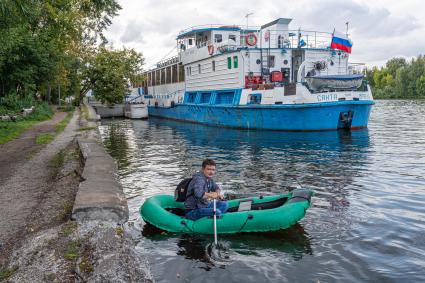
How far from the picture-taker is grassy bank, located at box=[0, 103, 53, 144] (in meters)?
18.1

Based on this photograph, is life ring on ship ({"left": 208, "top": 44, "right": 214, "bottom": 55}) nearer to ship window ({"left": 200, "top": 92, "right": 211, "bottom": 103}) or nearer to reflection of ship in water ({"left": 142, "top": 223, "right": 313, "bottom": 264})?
ship window ({"left": 200, "top": 92, "right": 211, "bottom": 103})

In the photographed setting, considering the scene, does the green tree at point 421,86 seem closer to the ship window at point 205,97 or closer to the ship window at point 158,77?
the ship window at point 158,77

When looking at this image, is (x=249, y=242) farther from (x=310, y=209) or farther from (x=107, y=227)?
(x=107, y=227)

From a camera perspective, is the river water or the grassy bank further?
the grassy bank

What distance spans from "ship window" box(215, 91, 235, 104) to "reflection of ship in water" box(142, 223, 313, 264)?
20.5 m

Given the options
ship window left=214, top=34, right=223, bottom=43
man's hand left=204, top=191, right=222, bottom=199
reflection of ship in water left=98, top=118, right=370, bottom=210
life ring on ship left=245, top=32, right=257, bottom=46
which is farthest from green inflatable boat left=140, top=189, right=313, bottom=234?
ship window left=214, top=34, right=223, bottom=43

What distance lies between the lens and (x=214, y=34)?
32469 mm

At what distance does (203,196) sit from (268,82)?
2031cm

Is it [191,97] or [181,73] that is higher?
[181,73]

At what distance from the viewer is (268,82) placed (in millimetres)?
27297

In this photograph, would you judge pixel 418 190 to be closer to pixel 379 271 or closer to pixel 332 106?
pixel 379 271

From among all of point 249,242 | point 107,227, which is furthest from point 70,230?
point 249,242

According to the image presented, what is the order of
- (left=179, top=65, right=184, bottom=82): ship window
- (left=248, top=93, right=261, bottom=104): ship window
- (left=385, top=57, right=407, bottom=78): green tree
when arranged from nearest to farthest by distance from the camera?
(left=248, top=93, right=261, bottom=104): ship window, (left=179, top=65, right=184, bottom=82): ship window, (left=385, top=57, right=407, bottom=78): green tree

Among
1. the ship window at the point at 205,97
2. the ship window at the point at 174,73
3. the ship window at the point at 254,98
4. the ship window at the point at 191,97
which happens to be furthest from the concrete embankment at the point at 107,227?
the ship window at the point at 174,73
